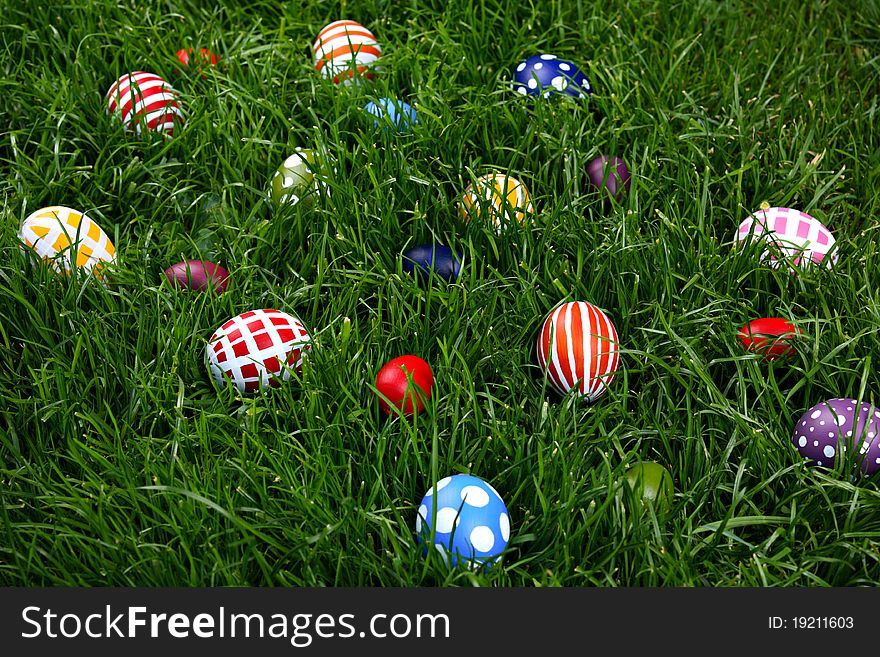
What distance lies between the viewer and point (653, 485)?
215cm

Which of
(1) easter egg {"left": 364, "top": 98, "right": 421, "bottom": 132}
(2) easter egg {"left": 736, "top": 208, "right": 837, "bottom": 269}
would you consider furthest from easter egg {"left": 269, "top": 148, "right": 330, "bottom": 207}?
(2) easter egg {"left": 736, "top": 208, "right": 837, "bottom": 269}

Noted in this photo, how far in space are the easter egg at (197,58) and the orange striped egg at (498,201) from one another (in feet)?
3.84

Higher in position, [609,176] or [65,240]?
[609,176]

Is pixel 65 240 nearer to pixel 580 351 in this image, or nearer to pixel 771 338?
pixel 580 351

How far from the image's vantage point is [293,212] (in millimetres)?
2846

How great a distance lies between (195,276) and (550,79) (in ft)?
4.74

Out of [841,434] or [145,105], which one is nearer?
[841,434]

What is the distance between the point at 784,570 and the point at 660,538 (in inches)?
12.4

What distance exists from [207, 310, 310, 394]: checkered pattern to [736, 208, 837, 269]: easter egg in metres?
1.34

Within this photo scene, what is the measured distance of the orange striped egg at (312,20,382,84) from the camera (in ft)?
10.9

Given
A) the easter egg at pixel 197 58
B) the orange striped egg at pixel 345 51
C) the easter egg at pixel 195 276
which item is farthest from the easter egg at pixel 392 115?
the easter egg at pixel 195 276

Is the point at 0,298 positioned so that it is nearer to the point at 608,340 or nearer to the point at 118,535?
the point at 118,535

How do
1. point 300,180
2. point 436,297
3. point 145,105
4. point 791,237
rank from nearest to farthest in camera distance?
point 436,297
point 791,237
point 300,180
point 145,105

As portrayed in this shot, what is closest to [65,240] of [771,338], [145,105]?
[145,105]
